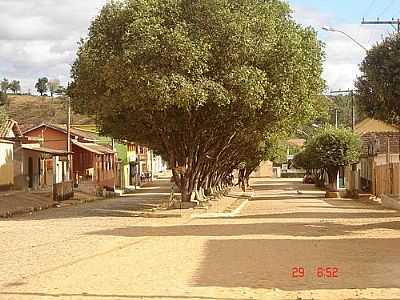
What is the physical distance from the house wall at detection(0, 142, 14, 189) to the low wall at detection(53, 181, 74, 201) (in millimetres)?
3457

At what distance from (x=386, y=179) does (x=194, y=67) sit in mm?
19766

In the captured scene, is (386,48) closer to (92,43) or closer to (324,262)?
(324,262)

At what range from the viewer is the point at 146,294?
10273 mm

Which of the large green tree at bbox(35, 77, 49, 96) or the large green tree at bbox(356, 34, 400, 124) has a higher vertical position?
the large green tree at bbox(35, 77, 49, 96)

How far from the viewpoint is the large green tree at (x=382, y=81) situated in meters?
20.0

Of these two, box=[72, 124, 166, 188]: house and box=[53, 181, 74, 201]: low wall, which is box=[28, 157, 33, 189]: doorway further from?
box=[72, 124, 166, 188]: house

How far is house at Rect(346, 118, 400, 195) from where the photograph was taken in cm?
4178

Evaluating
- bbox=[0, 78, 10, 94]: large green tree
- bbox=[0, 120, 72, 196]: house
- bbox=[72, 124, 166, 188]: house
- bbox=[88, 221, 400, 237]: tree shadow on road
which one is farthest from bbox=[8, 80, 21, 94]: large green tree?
bbox=[88, 221, 400, 237]: tree shadow on road

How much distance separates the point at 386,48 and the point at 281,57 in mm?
7972

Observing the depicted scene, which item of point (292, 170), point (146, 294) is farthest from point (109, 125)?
point (292, 170)

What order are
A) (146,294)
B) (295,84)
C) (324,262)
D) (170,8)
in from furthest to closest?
(295,84) < (170,8) < (324,262) < (146,294)

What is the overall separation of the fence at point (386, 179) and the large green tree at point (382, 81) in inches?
616

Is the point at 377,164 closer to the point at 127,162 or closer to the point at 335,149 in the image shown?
the point at 335,149
